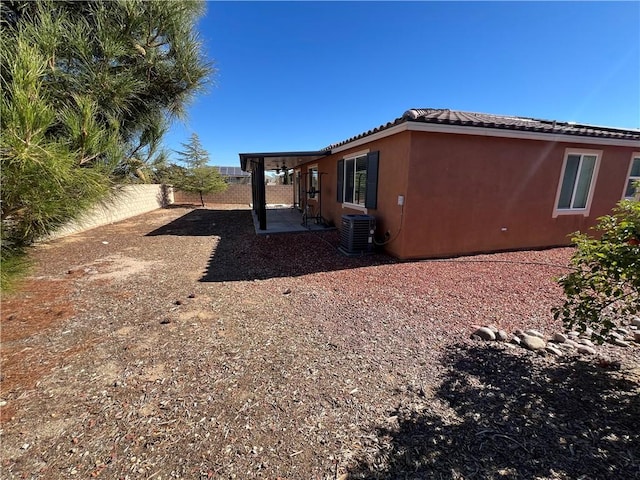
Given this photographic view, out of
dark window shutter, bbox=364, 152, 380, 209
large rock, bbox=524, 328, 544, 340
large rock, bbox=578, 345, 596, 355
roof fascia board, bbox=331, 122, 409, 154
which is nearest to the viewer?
large rock, bbox=578, 345, 596, 355

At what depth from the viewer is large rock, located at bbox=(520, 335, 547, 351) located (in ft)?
9.35

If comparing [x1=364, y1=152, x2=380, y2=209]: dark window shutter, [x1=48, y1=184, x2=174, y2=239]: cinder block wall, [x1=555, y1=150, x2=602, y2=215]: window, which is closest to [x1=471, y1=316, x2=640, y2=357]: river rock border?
[x1=364, y1=152, x2=380, y2=209]: dark window shutter

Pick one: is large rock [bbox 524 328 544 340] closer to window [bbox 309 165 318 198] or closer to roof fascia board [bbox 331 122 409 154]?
roof fascia board [bbox 331 122 409 154]

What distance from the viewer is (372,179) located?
6984mm

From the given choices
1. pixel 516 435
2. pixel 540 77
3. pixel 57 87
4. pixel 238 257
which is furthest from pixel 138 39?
pixel 540 77

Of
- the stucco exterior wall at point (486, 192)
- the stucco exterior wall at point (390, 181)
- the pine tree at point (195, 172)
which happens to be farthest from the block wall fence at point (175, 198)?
the stucco exterior wall at point (486, 192)

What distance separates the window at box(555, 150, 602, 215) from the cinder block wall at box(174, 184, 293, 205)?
17.8 meters

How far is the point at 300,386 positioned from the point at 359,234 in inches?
181

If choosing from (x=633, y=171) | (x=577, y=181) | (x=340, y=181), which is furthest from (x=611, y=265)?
(x=633, y=171)

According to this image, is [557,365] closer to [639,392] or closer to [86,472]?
[639,392]

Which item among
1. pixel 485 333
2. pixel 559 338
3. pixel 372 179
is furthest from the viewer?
pixel 372 179

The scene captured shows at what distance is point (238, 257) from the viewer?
21.3ft

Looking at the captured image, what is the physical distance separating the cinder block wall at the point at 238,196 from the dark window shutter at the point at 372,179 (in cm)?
1576

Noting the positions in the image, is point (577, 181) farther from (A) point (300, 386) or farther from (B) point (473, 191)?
(A) point (300, 386)
